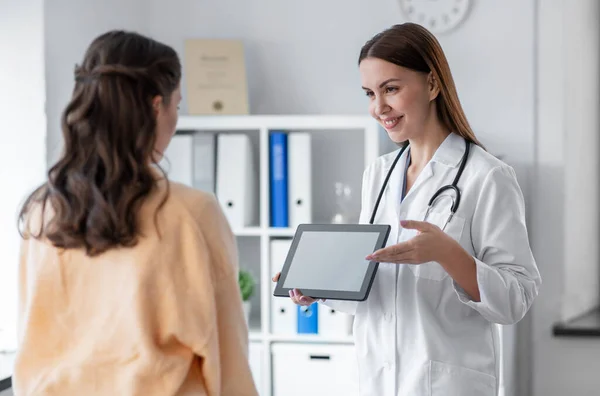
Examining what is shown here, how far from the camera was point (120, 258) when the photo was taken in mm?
1154

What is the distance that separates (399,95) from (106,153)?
2.63 feet

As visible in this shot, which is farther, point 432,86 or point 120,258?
point 432,86

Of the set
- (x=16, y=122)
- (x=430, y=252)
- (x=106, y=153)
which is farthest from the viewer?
(x=16, y=122)

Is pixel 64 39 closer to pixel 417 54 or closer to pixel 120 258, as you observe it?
pixel 417 54

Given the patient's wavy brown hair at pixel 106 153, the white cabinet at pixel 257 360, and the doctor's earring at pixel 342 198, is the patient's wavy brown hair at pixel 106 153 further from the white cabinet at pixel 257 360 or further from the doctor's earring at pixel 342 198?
the doctor's earring at pixel 342 198

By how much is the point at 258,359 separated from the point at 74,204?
6.86 ft

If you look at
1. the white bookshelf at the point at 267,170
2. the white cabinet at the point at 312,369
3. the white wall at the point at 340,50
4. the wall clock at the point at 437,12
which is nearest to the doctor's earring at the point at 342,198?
the white bookshelf at the point at 267,170

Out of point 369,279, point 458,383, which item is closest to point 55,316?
point 369,279

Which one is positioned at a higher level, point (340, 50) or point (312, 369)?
point (340, 50)

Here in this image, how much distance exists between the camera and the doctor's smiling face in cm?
176

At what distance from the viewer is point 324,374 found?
3070 millimetres

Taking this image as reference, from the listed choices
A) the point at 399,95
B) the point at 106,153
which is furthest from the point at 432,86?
the point at 106,153

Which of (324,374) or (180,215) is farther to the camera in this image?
(324,374)

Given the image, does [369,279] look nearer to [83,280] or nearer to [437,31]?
[83,280]
